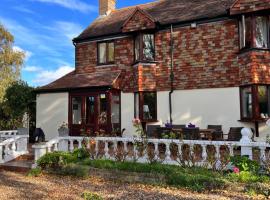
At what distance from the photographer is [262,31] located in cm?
1516

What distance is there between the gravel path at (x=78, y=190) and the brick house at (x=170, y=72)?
25.1 feet

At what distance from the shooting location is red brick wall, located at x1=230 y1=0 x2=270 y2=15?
14383 millimetres

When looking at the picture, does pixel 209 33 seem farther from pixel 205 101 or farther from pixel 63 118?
pixel 63 118

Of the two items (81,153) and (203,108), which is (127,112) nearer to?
(203,108)

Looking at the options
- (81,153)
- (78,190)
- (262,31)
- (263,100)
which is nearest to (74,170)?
(81,153)

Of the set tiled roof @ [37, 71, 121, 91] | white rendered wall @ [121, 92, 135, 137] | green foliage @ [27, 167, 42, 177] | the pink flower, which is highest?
tiled roof @ [37, 71, 121, 91]

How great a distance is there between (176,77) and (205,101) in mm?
2071

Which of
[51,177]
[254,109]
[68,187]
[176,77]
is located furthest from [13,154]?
[254,109]

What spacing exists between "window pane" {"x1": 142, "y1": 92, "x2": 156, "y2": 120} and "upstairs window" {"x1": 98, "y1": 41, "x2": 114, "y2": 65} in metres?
3.30

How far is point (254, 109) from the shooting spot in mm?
14570

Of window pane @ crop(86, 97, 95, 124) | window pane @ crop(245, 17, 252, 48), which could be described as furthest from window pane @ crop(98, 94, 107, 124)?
window pane @ crop(245, 17, 252, 48)

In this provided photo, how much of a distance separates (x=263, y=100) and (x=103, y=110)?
28.0ft

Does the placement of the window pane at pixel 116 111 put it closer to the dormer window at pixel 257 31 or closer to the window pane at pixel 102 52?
the window pane at pixel 102 52

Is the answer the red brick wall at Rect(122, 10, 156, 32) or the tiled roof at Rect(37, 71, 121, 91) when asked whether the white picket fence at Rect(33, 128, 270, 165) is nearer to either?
the tiled roof at Rect(37, 71, 121, 91)
